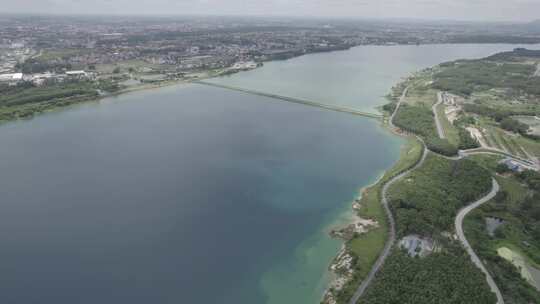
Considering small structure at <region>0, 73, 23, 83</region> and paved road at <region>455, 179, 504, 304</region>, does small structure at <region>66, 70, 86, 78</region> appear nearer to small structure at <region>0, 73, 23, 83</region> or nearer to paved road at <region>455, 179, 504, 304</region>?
small structure at <region>0, 73, 23, 83</region>

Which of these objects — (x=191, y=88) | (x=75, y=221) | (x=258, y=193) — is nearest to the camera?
(x=75, y=221)

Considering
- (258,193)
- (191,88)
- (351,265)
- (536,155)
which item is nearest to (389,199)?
(351,265)

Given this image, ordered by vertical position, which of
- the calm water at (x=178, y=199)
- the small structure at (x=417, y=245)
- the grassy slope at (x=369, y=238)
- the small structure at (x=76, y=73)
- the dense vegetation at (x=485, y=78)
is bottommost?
the calm water at (x=178, y=199)

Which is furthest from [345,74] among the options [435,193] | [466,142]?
[435,193]

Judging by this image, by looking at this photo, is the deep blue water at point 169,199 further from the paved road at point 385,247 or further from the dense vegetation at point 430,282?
the dense vegetation at point 430,282

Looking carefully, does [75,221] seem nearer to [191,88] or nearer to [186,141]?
[186,141]

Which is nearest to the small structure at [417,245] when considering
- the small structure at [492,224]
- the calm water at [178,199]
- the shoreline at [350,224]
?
the shoreline at [350,224]
